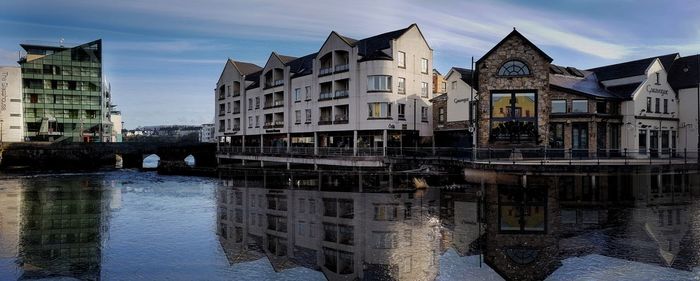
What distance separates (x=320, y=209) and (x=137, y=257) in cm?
1101

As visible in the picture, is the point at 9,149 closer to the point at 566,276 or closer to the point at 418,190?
the point at 418,190

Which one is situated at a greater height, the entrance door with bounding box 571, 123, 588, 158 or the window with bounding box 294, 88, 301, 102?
the window with bounding box 294, 88, 301, 102

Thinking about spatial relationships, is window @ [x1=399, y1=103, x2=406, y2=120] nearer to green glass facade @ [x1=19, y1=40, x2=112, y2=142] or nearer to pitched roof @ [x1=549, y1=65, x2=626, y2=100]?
pitched roof @ [x1=549, y1=65, x2=626, y2=100]

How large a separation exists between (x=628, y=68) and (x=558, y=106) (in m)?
12.0

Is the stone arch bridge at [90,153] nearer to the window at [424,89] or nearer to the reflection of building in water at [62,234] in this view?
the window at [424,89]

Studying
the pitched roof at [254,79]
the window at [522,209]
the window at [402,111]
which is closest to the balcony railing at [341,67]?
the window at [402,111]

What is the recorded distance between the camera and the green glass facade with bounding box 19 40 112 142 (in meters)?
87.9

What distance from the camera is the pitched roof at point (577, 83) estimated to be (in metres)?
44.7

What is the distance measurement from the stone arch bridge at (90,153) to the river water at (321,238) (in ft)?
151

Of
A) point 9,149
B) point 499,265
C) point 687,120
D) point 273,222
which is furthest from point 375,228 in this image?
point 9,149

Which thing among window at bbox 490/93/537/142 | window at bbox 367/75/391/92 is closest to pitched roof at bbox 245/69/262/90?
window at bbox 367/75/391/92

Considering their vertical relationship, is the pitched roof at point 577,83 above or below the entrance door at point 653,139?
above

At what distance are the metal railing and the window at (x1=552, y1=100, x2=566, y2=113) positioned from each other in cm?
501

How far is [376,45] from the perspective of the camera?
54781 millimetres
